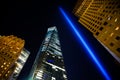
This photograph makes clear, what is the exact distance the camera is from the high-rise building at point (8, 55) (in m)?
88.4

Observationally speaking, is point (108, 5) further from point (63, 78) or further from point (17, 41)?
point (63, 78)

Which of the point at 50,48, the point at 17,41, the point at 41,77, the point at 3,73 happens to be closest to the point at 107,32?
the point at 3,73

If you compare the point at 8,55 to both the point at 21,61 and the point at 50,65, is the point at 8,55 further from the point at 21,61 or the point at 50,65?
the point at 21,61

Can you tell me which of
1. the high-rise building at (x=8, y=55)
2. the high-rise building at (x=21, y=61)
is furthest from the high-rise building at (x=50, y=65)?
the high-rise building at (x=8, y=55)

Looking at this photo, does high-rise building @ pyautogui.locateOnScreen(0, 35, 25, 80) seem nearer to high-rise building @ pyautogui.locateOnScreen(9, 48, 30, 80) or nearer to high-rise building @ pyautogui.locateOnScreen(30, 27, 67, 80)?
high-rise building @ pyautogui.locateOnScreen(30, 27, 67, 80)

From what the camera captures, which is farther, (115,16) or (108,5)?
(108,5)

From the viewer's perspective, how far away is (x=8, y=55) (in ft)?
302

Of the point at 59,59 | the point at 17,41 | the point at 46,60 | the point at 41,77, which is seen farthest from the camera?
the point at 59,59

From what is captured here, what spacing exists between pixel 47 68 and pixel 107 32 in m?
103

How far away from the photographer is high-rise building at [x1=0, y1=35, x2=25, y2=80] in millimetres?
88369

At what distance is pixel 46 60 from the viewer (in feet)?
497

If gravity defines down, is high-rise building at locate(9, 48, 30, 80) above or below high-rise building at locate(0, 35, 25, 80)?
below

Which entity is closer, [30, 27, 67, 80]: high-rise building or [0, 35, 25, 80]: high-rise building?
[0, 35, 25, 80]: high-rise building

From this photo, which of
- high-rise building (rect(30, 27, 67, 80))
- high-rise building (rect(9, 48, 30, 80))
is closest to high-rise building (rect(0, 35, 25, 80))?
high-rise building (rect(30, 27, 67, 80))
